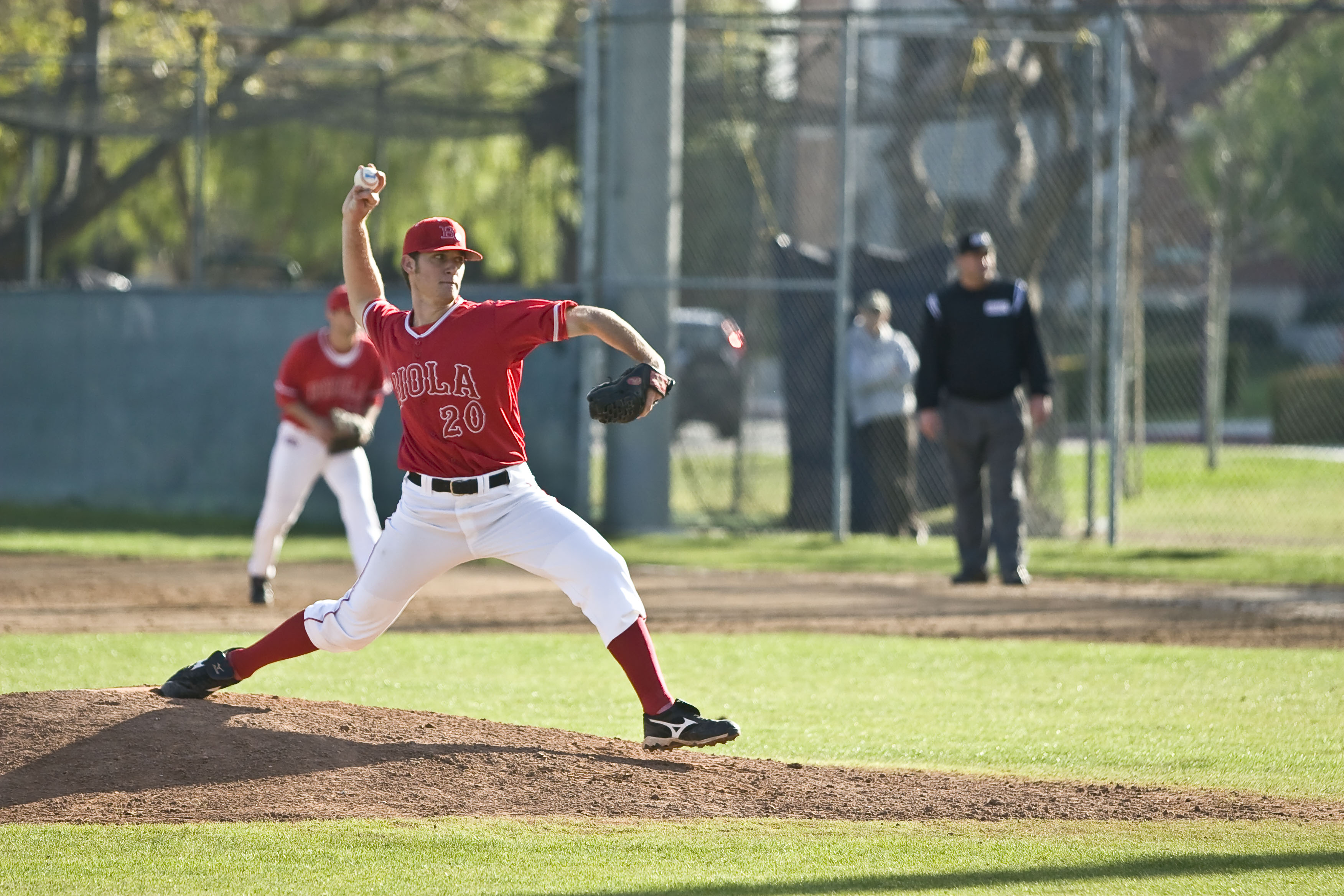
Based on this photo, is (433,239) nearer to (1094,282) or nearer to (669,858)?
(669,858)

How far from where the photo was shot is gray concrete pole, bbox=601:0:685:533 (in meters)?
13.2

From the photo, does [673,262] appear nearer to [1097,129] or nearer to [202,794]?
[1097,129]

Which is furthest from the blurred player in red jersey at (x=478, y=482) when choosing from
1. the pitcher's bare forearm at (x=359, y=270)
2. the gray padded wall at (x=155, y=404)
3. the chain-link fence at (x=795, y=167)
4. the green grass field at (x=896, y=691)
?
the gray padded wall at (x=155, y=404)

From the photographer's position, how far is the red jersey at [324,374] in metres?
9.48

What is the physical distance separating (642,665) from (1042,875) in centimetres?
163

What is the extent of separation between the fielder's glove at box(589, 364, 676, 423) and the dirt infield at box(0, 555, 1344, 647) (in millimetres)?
4278

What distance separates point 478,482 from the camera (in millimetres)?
5367

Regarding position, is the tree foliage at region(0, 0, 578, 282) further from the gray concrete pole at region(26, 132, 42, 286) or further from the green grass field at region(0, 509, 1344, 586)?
the green grass field at region(0, 509, 1344, 586)

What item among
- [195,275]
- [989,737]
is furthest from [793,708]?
[195,275]

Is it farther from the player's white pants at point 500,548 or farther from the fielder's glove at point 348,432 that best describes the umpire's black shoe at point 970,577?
the player's white pants at point 500,548

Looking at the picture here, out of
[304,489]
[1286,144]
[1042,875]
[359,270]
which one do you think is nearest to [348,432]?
[304,489]

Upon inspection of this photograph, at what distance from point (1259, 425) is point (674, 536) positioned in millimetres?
18936

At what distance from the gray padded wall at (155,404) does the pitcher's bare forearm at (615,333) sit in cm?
875

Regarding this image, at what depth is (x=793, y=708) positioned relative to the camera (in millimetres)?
6930
